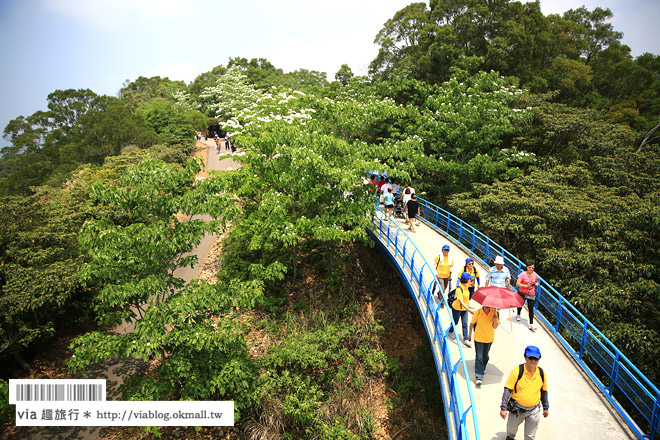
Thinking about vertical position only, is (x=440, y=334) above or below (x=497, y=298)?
below

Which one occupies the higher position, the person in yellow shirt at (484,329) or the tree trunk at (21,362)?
the person in yellow shirt at (484,329)

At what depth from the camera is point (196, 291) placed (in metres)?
8.50

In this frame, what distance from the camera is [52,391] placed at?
837 cm

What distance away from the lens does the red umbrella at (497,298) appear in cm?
623

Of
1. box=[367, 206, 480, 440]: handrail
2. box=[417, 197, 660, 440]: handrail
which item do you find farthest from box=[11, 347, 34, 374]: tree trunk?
box=[417, 197, 660, 440]: handrail

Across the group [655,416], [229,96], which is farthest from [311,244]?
[229,96]

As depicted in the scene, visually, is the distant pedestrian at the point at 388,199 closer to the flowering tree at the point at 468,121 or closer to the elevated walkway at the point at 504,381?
the flowering tree at the point at 468,121

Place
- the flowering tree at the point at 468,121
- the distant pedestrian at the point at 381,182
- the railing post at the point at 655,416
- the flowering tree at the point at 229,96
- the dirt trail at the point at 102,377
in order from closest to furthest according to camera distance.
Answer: the railing post at the point at 655,416, the dirt trail at the point at 102,377, the distant pedestrian at the point at 381,182, the flowering tree at the point at 468,121, the flowering tree at the point at 229,96

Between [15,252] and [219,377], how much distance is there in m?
8.12

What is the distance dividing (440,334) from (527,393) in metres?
2.83

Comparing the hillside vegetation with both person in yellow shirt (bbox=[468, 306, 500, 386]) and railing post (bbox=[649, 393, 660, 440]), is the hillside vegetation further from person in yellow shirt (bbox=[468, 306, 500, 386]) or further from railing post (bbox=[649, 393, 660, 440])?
person in yellow shirt (bbox=[468, 306, 500, 386])

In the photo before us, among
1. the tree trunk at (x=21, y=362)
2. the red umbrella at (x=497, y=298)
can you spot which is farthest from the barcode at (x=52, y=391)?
the red umbrella at (x=497, y=298)

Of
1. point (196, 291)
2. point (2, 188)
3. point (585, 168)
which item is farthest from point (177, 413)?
point (2, 188)

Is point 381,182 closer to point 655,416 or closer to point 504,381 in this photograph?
point 504,381
